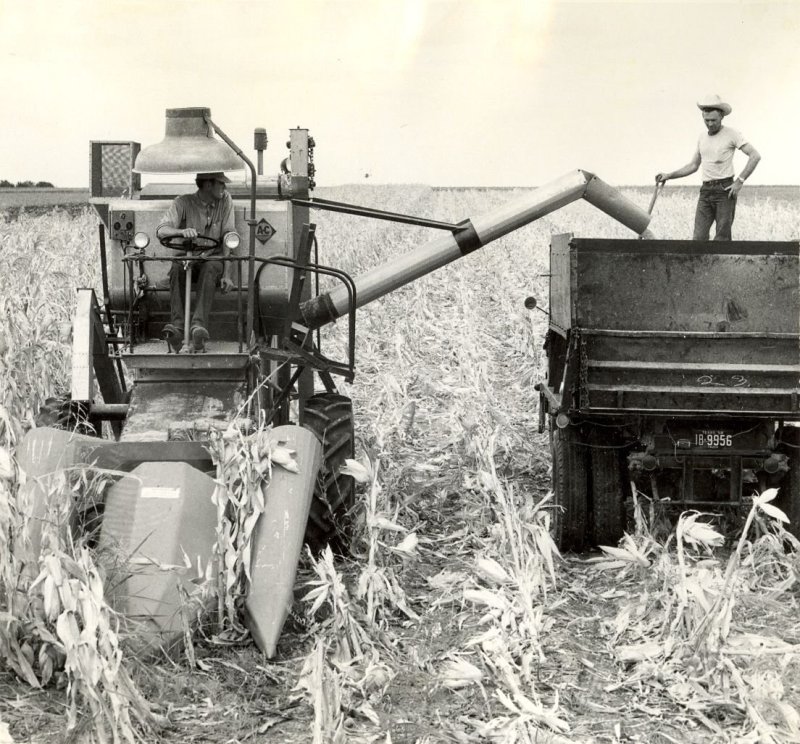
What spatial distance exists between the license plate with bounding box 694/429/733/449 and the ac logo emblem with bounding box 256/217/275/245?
3.13m

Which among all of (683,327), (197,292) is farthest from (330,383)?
(683,327)

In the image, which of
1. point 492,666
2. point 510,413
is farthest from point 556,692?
point 510,413

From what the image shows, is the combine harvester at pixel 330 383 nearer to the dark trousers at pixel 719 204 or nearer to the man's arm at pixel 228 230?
the man's arm at pixel 228 230

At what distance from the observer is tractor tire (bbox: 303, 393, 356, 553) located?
6406 millimetres

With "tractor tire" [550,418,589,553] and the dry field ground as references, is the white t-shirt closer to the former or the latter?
the dry field ground

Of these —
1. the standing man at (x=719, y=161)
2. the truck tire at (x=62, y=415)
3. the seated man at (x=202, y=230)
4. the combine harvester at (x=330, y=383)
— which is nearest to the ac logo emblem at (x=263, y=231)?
the combine harvester at (x=330, y=383)

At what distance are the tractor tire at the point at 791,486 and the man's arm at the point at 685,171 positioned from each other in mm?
3499

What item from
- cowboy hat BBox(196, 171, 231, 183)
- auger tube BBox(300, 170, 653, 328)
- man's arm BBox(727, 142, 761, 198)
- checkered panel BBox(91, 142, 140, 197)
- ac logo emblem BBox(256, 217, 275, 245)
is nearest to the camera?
cowboy hat BBox(196, 171, 231, 183)

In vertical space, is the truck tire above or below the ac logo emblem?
below

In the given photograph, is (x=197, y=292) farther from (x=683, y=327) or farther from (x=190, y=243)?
(x=683, y=327)

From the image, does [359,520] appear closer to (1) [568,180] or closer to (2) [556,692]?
(2) [556,692]

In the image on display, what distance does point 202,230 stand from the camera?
7.47 meters

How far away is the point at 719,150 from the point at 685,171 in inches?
28.6

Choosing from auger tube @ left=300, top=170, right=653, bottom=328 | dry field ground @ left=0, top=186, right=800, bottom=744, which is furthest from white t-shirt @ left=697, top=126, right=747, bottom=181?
dry field ground @ left=0, top=186, right=800, bottom=744
